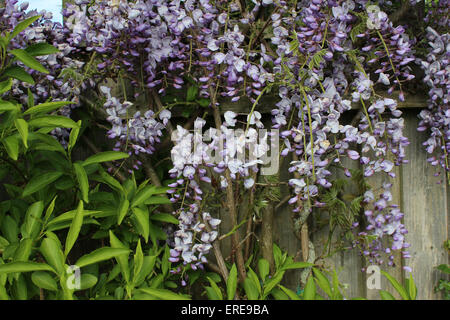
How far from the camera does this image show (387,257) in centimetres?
206

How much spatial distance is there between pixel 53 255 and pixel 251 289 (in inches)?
30.5

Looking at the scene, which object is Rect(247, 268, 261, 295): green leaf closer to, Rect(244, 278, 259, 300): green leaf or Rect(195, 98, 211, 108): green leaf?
Rect(244, 278, 259, 300): green leaf

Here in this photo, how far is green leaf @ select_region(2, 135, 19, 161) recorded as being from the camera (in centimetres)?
140

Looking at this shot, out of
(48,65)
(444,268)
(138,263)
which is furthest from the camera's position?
(444,268)

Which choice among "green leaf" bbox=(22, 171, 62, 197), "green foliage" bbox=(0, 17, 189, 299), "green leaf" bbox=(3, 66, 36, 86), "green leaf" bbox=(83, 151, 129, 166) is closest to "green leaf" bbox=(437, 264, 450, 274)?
"green foliage" bbox=(0, 17, 189, 299)

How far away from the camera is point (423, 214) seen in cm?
208

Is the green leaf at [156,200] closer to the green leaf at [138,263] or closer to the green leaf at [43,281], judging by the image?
the green leaf at [138,263]

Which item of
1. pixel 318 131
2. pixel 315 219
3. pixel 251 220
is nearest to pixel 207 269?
pixel 251 220

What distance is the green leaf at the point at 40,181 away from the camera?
1.53 m

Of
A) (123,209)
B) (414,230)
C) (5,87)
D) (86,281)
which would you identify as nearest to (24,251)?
(86,281)

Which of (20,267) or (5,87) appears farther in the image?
(5,87)

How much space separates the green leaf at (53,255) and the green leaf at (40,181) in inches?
11.2

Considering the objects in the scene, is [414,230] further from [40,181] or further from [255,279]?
[40,181]

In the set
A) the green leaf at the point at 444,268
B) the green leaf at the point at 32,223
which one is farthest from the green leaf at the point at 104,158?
the green leaf at the point at 444,268
